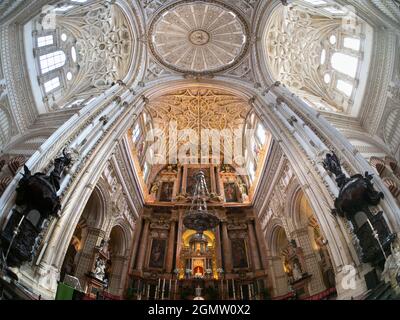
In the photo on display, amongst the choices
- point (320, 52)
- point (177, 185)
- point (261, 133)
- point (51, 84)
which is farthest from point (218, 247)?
point (51, 84)

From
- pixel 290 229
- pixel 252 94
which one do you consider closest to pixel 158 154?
pixel 252 94

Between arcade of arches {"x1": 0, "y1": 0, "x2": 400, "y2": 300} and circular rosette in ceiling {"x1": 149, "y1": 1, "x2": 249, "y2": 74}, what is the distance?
0.09m

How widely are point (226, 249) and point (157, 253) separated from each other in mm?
5054

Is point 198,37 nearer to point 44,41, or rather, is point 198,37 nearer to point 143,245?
point 44,41

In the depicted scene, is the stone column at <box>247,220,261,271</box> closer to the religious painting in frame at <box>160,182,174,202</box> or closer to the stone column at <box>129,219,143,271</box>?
the religious painting in frame at <box>160,182,174,202</box>

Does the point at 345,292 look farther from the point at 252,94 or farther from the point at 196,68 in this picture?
the point at 196,68

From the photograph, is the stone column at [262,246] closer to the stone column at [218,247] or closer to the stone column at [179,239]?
the stone column at [218,247]

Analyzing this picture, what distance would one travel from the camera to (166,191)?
950 inches

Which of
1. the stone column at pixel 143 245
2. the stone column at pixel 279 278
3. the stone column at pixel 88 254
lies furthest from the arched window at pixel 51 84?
the stone column at pixel 279 278

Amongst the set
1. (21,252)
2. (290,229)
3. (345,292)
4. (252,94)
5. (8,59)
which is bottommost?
(345,292)

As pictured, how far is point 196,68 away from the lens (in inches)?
791

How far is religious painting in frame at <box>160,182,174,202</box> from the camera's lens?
23547 millimetres

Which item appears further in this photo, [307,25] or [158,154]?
[158,154]

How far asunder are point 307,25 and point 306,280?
1454cm
